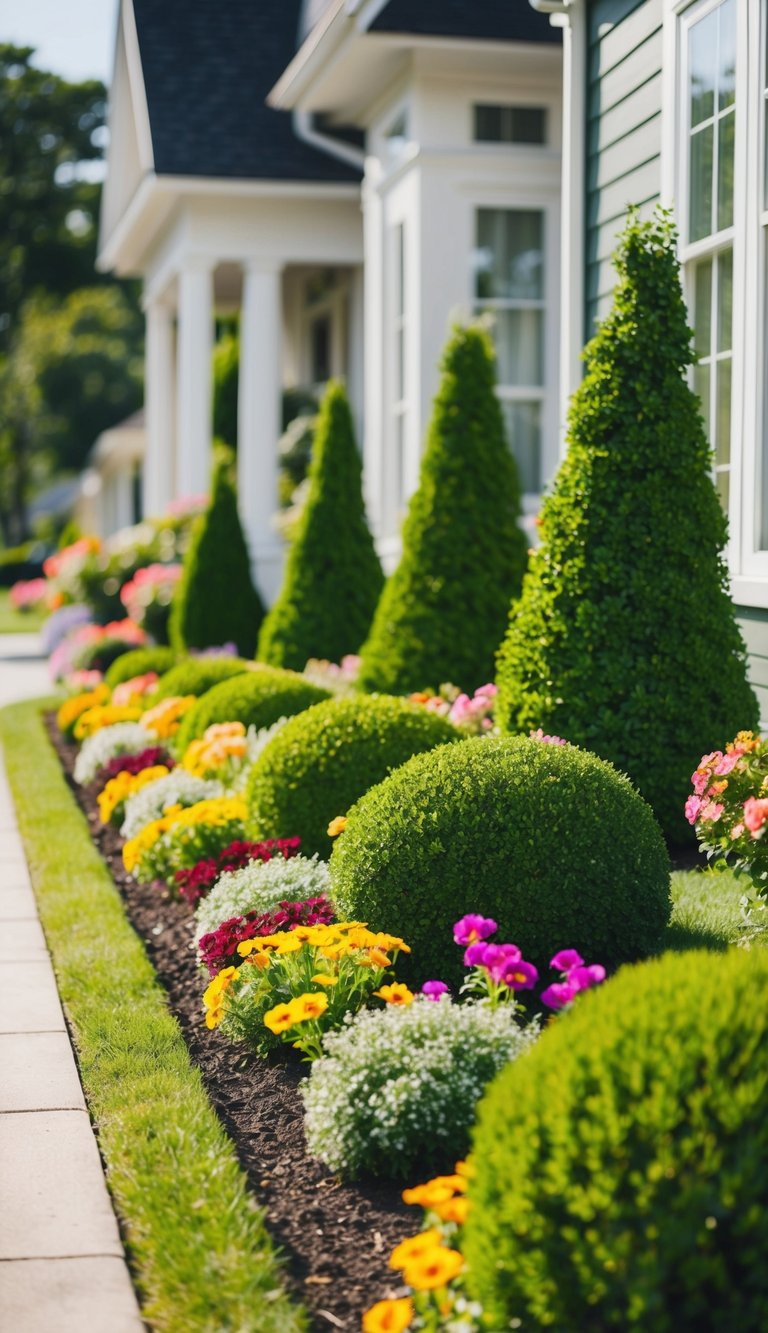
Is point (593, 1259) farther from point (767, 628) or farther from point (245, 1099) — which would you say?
point (767, 628)

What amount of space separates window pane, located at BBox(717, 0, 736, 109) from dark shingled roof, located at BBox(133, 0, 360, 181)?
857 cm

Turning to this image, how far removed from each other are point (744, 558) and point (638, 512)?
702 millimetres

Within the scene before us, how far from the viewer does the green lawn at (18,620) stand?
27.6 meters

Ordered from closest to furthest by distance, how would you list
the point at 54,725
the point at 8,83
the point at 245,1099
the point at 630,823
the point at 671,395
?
1. the point at 245,1099
2. the point at 630,823
3. the point at 671,395
4. the point at 54,725
5. the point at 8,83

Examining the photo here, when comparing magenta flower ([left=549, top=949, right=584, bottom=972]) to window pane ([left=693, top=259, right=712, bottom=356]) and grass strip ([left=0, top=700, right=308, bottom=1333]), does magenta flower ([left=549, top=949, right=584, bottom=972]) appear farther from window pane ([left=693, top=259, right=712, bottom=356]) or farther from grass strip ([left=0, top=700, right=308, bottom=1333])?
window pane ([left=693, top=259, right=712, bottom=356])

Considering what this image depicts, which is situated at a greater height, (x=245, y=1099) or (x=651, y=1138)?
(x=651, y=1138)

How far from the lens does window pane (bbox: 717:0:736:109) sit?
6.10 m

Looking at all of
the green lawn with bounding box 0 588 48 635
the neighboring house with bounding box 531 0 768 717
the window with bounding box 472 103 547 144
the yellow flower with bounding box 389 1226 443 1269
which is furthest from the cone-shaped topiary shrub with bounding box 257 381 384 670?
the green lawn with bounding box 0 588 48 635

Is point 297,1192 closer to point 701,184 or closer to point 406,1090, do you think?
point 406,1090

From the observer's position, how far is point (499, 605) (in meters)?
7.89

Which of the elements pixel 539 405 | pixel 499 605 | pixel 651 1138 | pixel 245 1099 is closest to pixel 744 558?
pixel 499 605

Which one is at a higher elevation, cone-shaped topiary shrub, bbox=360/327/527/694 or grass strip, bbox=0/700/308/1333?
cone-shaped topiary shrub, bbox=360/327/527/694

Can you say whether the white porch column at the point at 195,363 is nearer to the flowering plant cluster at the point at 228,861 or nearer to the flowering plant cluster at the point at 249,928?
the flowering plant cluster at the point at 228,861

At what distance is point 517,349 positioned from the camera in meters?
11.0
